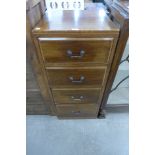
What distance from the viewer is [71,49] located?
85 centimetres

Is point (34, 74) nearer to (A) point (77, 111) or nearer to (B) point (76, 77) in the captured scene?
(B) point (76, 77)

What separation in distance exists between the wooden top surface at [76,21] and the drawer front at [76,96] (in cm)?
42

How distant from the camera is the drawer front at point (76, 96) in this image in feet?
3.59

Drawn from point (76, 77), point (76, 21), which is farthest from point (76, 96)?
point (76, 21)

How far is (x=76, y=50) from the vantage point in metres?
0.85

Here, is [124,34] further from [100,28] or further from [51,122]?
[51,122]

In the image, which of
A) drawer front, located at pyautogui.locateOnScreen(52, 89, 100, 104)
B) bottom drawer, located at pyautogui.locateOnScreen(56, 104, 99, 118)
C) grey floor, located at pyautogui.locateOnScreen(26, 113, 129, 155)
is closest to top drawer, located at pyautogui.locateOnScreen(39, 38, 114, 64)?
drawer front, located at pyautogui.locateOnScreen(52, 89, 100, 104)

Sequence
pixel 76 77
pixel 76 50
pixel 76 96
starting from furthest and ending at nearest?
pixel 76 96
pixel 76 77
pixel 76 50

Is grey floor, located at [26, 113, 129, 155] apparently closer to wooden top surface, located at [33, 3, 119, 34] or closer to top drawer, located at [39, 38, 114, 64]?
top drawer, located at [39, 38, 114, 64]

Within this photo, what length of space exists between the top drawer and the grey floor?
0.65 m

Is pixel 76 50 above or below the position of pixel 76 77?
above

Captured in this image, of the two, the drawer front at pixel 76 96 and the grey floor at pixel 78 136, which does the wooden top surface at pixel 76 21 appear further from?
the grey floor at pixel 78 136

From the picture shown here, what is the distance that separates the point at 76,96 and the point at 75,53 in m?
0.37

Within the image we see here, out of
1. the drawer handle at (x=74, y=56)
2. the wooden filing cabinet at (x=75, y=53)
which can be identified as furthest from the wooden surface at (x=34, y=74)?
the drawer handle at (x=74, y=56)
